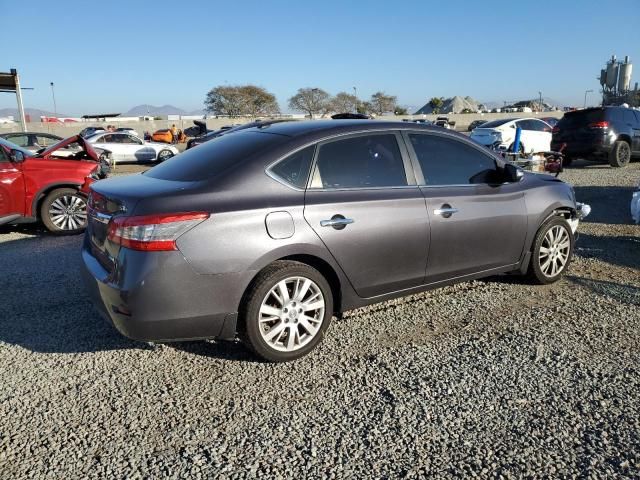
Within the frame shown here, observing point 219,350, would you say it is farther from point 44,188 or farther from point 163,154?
point 163,154

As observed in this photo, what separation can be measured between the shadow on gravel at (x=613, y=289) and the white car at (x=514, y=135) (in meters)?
9.92

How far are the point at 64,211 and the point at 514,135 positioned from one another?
14281 millimetres

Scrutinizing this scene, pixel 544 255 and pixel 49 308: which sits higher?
pixel 544 255

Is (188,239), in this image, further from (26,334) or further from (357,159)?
(26,334)

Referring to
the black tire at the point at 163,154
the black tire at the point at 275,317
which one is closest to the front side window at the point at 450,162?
the black tire at the point at 275,317

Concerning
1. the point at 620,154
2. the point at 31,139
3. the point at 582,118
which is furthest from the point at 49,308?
the point at 31,139

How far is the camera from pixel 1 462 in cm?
245

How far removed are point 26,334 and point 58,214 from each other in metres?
4.12

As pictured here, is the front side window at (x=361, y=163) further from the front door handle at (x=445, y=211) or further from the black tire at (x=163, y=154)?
the black tire at (x=163, y=154)

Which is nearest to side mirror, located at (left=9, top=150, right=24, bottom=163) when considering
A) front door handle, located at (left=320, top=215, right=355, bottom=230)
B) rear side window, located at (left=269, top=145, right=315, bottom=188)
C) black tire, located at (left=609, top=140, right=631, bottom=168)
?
rear side window, located at (left=269, top=145, right=315, bottom=188)

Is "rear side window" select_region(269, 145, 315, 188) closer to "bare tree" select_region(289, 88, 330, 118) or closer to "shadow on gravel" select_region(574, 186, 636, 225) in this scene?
"shadow on gravel" select_region(574, 186, 636, 225)

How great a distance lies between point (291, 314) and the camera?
3367mm

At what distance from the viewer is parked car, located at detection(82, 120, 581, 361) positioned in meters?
3.00

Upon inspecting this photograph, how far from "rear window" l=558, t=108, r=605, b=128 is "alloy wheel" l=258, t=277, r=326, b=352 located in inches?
505
